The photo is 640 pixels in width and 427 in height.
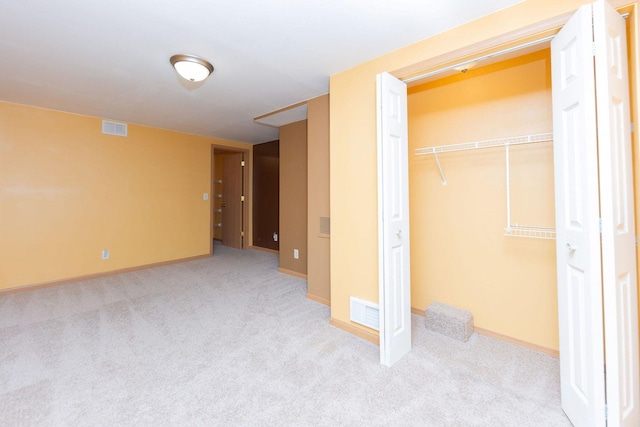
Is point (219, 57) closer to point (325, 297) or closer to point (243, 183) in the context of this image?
point (325, 297)

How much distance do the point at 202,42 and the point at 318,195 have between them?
1.75 meters

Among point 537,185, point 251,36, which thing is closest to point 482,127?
point 537,185

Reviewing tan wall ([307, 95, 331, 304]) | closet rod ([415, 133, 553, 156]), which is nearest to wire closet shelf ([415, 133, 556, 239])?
closet rod ([415, 133, 553, 156])

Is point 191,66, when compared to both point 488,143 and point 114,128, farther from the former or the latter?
point 114,128

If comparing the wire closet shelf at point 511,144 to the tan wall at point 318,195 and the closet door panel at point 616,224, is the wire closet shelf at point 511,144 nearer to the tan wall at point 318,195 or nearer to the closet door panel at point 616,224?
the closet door panel at point 616,224

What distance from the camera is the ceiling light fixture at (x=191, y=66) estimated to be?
7.16ft

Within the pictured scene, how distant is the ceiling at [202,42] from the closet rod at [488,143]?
0.93m

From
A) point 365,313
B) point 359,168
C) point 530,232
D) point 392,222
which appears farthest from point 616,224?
point 365,313

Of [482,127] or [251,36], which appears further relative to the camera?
[482,127]

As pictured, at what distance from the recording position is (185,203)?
4.93 m

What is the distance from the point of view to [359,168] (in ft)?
7.54

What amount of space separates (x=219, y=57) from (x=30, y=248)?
142 inches

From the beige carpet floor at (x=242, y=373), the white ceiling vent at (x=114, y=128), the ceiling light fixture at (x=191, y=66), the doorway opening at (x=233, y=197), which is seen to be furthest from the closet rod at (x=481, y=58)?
the doorway opening at (x=233, y=197)

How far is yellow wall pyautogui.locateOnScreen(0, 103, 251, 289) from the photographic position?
3338 millimetres
